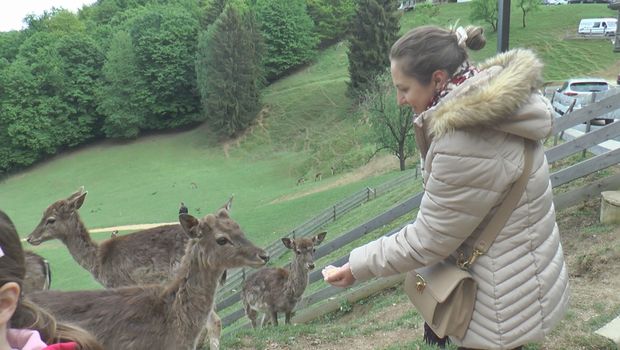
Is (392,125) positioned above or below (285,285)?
below

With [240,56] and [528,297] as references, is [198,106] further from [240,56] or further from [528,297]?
[528,297]

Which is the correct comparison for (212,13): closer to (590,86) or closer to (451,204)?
(590,86)

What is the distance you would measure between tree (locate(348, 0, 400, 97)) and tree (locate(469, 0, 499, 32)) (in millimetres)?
13255

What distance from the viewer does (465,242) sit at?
2.80 meters

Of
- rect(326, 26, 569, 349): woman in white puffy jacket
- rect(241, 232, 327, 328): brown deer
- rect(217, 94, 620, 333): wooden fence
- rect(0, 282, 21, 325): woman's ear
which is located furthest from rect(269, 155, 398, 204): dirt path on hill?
rect(0, 282, 21, 325): woman's ear

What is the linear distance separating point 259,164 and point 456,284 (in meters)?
43.9

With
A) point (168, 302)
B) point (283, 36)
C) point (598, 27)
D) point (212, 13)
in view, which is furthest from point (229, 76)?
point (168, 302)

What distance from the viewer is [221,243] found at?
6.23m

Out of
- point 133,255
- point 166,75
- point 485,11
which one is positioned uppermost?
point 133,255

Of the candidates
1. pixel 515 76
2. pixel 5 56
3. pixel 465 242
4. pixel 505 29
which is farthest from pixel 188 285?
pixel 5 56

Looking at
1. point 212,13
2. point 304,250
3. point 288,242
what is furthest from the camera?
point 212,13

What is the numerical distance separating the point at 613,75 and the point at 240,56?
3436 cm

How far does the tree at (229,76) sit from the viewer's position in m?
53.5

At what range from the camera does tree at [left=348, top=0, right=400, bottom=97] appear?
53.2 metres
